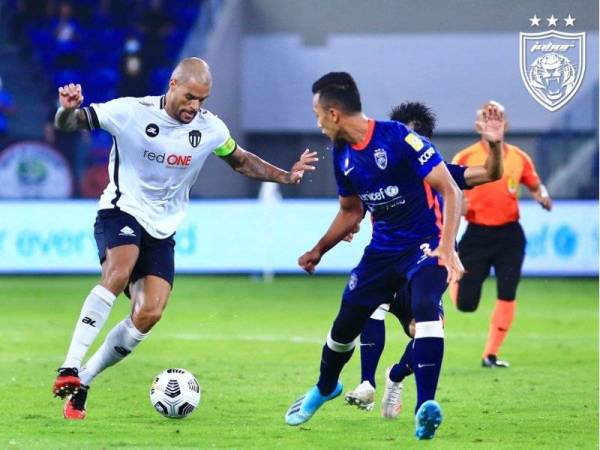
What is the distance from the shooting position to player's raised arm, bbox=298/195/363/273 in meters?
7.91

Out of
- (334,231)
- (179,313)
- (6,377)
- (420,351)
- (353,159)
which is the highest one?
(353,159)

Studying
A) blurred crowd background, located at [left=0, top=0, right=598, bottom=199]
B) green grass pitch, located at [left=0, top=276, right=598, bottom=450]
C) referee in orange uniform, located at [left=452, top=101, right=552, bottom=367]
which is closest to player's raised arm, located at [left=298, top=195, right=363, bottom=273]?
green grass pitch, located at [left=0, top=276, right=598, bottom=450]

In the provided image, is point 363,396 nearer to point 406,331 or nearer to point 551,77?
point 406,331

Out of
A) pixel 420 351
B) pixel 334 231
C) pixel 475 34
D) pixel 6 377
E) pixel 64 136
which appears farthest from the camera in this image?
pixel 475 34

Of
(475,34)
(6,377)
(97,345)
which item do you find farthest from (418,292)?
(475,34)

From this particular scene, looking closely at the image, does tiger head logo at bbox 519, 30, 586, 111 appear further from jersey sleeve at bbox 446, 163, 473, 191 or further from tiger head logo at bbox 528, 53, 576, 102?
jersey sleeve at bbox 446, 163, 473, 191

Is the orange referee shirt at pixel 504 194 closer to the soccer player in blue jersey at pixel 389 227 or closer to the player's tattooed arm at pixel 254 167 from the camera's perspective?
the player's tattooed arm at pixel 254 167

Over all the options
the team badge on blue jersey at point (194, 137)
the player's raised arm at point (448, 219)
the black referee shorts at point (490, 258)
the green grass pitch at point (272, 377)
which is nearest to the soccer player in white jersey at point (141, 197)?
the team badge on blue jersey at point (194, 137)

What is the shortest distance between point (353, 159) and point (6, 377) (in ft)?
13.4

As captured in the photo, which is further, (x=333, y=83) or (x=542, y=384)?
(x=542, y=384)

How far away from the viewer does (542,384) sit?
1036 cm

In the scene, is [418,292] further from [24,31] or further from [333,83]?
[24,31]

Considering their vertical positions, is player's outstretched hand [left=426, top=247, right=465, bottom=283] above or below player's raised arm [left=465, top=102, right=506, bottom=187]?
below

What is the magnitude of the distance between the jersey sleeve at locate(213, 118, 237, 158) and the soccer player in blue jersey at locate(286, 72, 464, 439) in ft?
4.38
